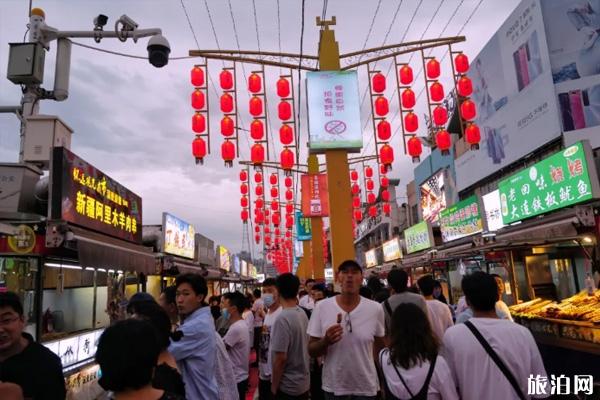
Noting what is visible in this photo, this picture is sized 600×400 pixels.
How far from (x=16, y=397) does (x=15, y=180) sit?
6077 mm

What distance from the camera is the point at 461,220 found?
16.8m

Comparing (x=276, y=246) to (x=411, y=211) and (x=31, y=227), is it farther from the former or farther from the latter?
(x=31, y=227)

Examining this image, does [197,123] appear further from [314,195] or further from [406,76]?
[314,195]

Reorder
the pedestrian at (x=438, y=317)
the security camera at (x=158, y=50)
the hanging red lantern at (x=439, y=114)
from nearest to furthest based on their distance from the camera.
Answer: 1. the pedestrian at (x=438, y=317)
2. the security camera at (x=158, y=50)
3. the hanging red lantern at (x=439, y=114)

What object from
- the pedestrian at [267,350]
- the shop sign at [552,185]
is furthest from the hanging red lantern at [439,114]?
the pedestrian at [267,350]

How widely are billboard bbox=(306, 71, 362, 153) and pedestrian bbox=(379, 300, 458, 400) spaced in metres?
9.07

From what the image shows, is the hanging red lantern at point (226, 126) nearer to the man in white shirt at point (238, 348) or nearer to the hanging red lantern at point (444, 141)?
the hanging red lantern at point (444, 141)

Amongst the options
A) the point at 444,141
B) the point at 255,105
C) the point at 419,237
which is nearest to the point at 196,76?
the point at 255,105

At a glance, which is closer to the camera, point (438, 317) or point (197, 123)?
point (438, 317)

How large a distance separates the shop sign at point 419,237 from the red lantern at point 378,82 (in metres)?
9.54

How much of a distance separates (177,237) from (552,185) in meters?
12.5

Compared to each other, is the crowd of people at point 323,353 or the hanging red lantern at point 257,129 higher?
the hanging red lantern at point 257,129

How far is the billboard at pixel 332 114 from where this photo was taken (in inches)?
477

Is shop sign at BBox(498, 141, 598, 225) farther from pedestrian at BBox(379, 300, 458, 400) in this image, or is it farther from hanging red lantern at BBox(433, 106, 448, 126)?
pedestrian at BBox(379, 300, 458, 400)
